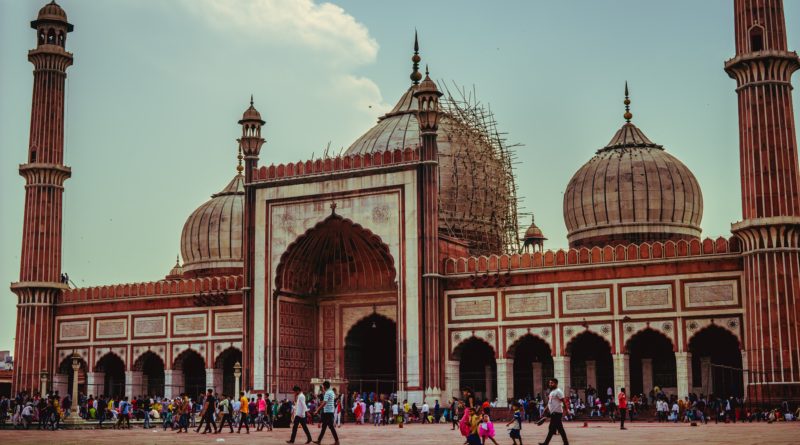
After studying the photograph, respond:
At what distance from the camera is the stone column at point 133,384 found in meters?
31.5

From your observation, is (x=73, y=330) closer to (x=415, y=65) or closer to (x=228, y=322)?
(x=228, y=322)

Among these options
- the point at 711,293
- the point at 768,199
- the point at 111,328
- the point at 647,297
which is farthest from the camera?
the point at 111,328

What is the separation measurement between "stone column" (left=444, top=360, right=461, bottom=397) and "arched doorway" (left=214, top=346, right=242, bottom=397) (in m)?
6.79

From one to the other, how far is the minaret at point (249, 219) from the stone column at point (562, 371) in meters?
8.22

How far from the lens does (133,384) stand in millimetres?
31688

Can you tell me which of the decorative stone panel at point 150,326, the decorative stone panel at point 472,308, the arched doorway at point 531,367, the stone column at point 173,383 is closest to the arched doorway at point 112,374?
the decorative stone panel at point 150,326

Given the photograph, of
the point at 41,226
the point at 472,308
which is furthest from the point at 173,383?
the point at 472,308

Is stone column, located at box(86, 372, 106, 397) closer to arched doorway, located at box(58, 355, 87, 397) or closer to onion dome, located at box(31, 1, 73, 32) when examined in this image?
arched doorway, located at box(58, 355, 87, 397)

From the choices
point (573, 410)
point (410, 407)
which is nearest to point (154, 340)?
point (410, 407)

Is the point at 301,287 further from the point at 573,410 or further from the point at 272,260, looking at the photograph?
the point at 573,410

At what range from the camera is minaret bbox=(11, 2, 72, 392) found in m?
32.3

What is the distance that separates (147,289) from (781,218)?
60.0 ft

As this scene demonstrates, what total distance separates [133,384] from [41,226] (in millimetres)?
5597

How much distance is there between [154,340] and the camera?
104ft
